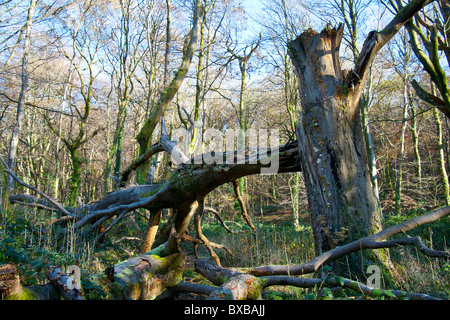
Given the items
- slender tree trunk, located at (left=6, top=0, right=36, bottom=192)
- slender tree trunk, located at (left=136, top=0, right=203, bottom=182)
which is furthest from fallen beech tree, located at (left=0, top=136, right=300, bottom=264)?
slender tree trunk, located at (left=6, top=0, right=36, bottom=192)

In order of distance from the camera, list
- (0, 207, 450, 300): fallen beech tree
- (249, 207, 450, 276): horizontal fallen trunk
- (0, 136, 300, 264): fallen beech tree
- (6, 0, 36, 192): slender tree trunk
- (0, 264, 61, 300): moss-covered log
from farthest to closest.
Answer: (6, 0, 36, 192): slender tree trunk
(0, 136, 300, 264): fallen beech tree
(249, 207, 450, 276): horizontal fallen trunk
(0, 207, 450, 300): fallen beech tree
(0, 264, 61, 300): moss-covered log

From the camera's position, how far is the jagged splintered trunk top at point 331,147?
3207 mm

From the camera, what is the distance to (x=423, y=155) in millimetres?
19656

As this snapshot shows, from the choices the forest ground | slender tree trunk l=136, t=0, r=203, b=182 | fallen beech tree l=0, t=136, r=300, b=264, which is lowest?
the forest ground

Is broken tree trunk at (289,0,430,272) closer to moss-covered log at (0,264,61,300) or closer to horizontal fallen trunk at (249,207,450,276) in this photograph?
horizontal fallen trunk at (249,207,450,276)

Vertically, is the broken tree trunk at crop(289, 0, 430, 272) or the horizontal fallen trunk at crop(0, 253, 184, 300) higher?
the broken tree trunk at crop(289, 0, 430, 272)

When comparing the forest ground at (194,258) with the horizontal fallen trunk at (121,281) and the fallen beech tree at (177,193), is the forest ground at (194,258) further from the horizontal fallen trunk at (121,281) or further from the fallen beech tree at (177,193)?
the fallen beech tree at (177,193)

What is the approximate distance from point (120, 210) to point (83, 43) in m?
12.9

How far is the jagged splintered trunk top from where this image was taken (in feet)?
10.5

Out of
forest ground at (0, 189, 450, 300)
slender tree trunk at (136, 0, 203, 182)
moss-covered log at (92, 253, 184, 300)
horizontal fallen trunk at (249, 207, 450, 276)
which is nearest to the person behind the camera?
horizontal fallen trunk at (249, 207, 450, 276)

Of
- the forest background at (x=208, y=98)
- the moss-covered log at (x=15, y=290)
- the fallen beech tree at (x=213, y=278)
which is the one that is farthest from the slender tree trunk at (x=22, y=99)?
the moss-covered log at (x=15, y=290)

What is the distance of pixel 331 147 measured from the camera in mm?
3328

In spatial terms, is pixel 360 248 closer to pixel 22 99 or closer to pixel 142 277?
pixel 142 277
